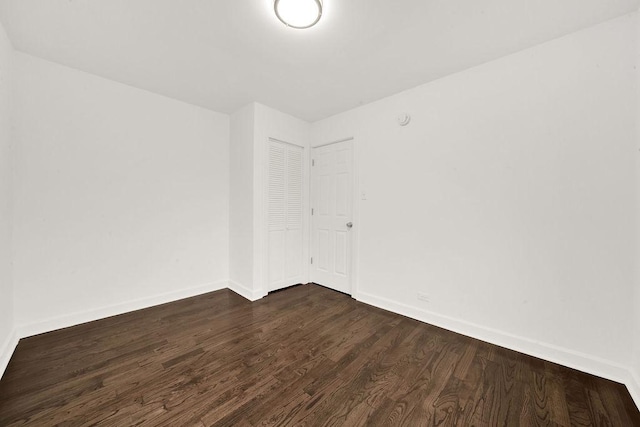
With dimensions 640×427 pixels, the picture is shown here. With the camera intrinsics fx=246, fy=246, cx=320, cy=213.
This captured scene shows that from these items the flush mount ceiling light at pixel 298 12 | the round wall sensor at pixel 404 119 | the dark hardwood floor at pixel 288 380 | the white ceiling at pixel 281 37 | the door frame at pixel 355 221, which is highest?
the white ceiling at pixel 281 37

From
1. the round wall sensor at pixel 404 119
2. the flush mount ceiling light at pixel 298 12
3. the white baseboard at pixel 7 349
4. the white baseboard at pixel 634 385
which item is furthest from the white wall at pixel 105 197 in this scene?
the white baseboard at pixel 634 385

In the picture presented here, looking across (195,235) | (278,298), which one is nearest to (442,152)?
(278,298)

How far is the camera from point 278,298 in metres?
3.23

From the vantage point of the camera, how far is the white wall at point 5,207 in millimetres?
1877

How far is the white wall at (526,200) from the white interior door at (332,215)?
0.64m

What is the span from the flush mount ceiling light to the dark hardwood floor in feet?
8.39

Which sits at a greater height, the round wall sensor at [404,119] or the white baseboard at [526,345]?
the round wall sensor at [404,119]

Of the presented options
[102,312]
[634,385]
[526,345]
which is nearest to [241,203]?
[102,312]

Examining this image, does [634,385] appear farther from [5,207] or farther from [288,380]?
[5,207]

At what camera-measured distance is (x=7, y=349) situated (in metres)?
1.91

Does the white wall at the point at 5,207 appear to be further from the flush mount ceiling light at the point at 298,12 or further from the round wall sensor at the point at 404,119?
the round wall sensor at the point at 404,119

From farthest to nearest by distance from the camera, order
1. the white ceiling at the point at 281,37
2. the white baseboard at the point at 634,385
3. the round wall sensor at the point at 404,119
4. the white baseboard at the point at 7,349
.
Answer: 1. the round wall sensor at the point at 404,119
2. the white baseboard at the point at 7,349
3. the white ceiling at the point at 281,37
4. the white baseboard at the point at 634,385

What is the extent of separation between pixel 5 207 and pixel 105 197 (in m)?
0.71

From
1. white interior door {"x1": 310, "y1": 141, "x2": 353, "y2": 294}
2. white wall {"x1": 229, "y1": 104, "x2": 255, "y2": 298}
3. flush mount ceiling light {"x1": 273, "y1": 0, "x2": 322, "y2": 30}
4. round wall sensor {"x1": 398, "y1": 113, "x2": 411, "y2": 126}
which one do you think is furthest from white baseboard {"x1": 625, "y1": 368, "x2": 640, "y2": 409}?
white wall {"x1": 229, "y1": 104, "x2": 255, "y2": 298}
